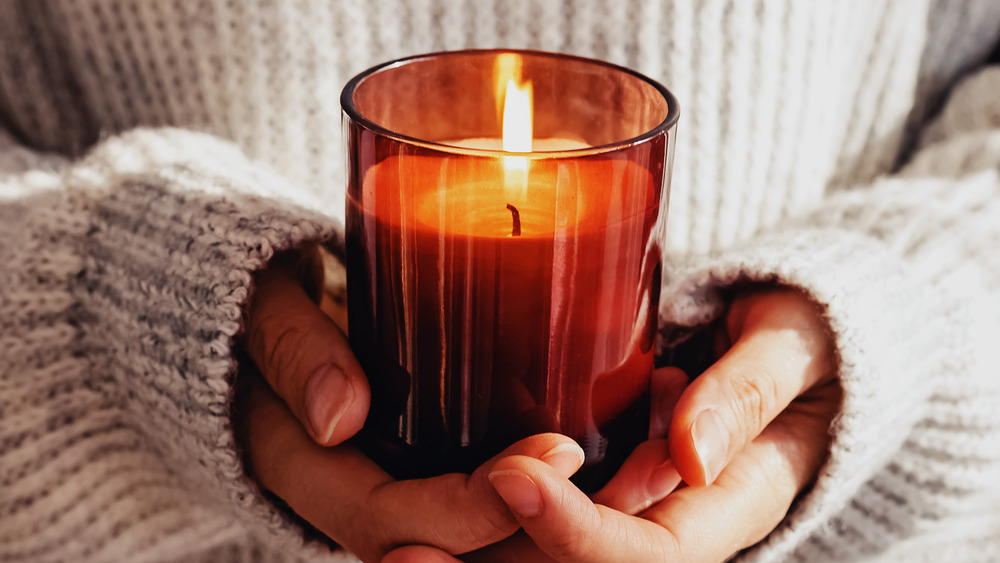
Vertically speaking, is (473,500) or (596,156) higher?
(596,156)

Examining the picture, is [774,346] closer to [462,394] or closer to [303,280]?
[462,394]

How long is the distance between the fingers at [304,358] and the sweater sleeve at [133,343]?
0.02m

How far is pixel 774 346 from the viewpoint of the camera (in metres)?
0.43

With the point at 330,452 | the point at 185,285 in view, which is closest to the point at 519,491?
the point at 330,452

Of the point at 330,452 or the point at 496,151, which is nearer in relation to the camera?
the point at 496,151

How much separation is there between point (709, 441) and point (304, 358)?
0.68 feet

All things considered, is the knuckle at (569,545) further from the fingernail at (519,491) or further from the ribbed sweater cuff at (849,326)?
the ribbed sweater cuff at (849,326)

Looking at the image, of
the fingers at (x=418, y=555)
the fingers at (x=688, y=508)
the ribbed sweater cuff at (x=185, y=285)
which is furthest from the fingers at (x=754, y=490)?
the ribbed sweater cuff at (x=185, y=285)

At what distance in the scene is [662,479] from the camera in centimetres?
40

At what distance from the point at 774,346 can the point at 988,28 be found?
636 millimetres

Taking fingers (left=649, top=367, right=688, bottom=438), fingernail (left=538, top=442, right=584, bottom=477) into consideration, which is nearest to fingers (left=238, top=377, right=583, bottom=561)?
fingernail (left=538, top=442, right=584, bottom=477)

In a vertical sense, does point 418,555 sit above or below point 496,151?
below

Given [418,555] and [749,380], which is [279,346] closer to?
[418,555]

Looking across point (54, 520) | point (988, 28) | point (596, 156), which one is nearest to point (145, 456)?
point (54, 520)
